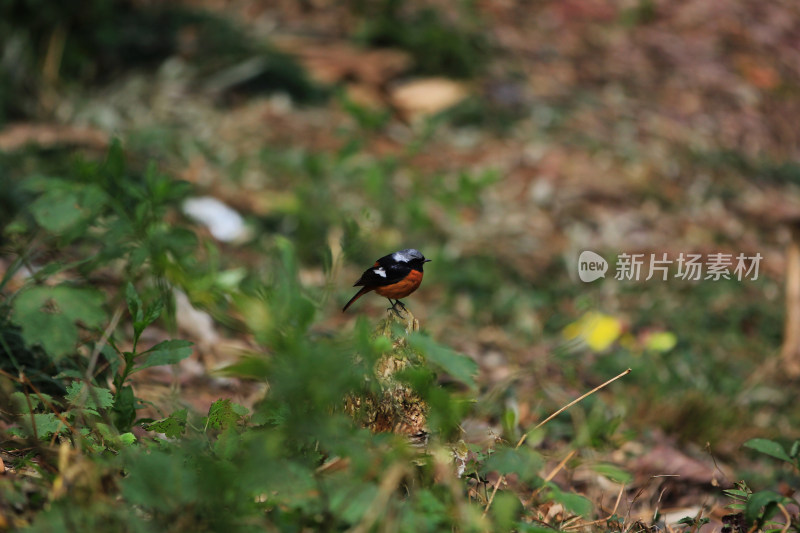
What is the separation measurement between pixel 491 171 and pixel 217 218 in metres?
1.55

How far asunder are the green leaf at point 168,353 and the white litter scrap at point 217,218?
2.35 meters

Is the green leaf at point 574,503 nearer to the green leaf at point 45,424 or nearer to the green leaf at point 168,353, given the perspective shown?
the green leaf at point 168,353

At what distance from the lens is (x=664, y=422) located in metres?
3.03

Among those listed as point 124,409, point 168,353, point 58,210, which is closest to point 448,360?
point 168,353

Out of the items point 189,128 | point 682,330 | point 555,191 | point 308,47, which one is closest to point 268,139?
point 189,128

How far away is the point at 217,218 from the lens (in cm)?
411

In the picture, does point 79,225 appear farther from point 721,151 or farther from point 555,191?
point 721,151

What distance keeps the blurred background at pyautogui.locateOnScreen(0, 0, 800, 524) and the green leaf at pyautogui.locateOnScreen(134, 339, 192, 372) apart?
178mm

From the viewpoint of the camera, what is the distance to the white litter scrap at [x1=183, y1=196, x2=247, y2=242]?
4.04 meters

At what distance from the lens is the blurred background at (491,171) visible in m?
3.11

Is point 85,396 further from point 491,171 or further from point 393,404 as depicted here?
point 491,171

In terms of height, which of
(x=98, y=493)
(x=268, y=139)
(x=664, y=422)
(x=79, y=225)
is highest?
(x=79, y=225)

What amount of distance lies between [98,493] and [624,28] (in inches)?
295

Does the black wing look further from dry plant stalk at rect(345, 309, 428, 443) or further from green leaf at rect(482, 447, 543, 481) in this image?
green leaf at rect(482, 447, 543, 481)
